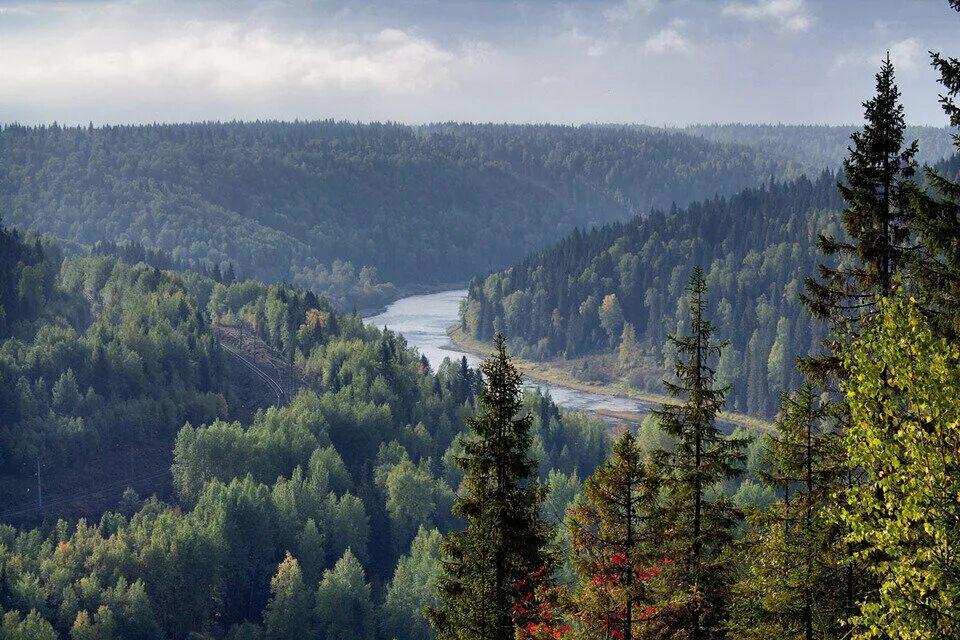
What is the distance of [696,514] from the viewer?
30.9m

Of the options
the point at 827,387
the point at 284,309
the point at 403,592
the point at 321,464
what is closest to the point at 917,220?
the point at 827,387

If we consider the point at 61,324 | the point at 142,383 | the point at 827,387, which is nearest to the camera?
the point at 827,387

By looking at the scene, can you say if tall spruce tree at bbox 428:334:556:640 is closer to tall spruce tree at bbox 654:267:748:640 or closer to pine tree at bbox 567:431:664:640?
pine tree at bbox 567:431:664:640

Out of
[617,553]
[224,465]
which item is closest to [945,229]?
[617,553]

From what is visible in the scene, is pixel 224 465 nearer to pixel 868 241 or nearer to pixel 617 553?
pixel 617 553

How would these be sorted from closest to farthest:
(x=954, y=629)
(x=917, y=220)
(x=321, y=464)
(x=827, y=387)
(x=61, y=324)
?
(x=954, y=629) → (x=917, y=220) → (x=827, y=387) → (x=321, y=464) → (x=61, y=324)

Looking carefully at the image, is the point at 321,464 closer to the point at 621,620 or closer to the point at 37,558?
the point at 37,558

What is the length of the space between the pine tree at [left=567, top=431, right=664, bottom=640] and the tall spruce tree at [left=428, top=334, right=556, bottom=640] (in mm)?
2502

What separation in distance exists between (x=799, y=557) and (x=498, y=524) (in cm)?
896

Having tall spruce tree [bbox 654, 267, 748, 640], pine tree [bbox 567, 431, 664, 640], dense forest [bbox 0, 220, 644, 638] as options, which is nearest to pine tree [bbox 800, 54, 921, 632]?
tall spruce tree [bbox 654, 267, 748, 640]

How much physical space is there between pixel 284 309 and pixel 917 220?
18093 centimetres

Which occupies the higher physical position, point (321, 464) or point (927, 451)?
point (927, 451)

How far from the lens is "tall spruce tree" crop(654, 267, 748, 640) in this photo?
99.0 feet

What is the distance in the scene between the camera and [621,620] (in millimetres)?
30484
